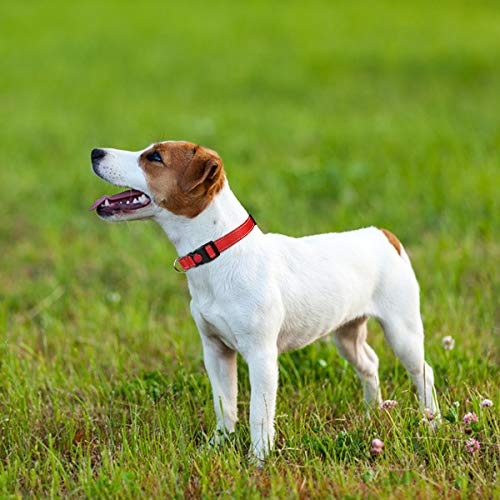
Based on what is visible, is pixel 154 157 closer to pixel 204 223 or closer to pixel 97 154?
pixel 97 154

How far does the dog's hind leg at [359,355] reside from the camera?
4.45 m

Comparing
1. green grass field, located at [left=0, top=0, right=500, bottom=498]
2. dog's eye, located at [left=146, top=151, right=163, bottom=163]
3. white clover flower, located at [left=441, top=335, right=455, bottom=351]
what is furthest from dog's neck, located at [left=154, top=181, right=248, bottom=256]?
white clover flower, located at [left=441, top=335, right=455, bottom=351]

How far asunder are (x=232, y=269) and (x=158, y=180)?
1.84 ft

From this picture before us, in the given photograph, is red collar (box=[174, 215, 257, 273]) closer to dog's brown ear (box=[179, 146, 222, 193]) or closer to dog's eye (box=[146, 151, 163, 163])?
dog's brown ear (box=[179, 146, 222, 193])

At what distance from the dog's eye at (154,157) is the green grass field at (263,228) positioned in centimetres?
138

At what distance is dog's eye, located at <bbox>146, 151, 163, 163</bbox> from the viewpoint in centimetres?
375

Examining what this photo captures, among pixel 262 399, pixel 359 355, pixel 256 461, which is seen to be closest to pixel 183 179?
pixel 262 399

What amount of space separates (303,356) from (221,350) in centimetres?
98

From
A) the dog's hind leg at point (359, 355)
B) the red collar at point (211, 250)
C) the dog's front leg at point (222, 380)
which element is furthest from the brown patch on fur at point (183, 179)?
the dog's hind leg at point (359, 355)

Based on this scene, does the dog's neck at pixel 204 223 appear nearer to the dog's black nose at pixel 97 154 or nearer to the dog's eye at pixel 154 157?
the dog's eye at pixel 154 157

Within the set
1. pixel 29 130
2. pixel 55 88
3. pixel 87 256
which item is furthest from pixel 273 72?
pixel 87 256

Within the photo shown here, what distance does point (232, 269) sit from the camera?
12.1 ft

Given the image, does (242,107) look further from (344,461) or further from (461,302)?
(344,461)

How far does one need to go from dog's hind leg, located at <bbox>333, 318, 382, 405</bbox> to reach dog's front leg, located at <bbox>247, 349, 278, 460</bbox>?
0.85m
